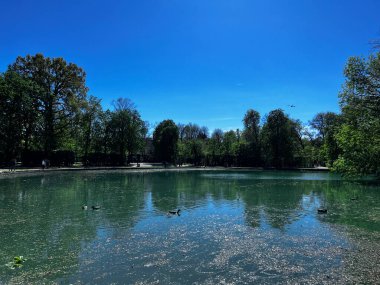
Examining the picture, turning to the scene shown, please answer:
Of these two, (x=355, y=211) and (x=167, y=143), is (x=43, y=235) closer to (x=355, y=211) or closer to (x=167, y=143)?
(x=355, y=211)

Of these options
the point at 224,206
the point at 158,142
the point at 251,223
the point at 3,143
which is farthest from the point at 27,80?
the point at 251,223

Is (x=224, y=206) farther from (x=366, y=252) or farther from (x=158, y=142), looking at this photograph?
(x=158, y=142)

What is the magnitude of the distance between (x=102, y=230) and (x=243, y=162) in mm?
59985

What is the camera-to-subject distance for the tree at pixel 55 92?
5041 cm

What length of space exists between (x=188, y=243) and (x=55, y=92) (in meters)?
47.3

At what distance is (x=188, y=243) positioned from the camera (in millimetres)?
11375

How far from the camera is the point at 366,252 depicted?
10305 millimetres

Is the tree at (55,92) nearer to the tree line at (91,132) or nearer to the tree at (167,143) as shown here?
the tree line at (91,132)

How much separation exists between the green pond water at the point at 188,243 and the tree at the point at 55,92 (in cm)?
3317

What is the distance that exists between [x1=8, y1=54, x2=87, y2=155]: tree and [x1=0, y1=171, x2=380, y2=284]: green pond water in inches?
1306

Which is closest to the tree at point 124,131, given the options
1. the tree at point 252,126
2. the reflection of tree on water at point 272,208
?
the tree at point 252,126

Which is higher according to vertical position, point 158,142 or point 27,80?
point 27,80

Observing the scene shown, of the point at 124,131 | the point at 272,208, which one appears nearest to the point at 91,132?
the point at 124,131

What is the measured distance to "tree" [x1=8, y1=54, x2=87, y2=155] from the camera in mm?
50406
